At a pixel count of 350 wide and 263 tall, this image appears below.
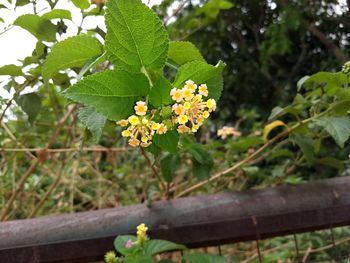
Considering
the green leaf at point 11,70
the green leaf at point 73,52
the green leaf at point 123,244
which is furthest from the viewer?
the green leaf at point 11,70

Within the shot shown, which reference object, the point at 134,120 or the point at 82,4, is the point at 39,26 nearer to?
the point at 82,4

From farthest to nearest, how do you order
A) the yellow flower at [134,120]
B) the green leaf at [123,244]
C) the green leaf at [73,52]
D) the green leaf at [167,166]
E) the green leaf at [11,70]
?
the green leaf at [167,166] < the green leaf at [11,70] < the green leaf at [123,244] < the green leaf at [73,52] < the yellow flower at [134,120]

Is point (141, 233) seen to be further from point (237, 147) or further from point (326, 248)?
point (326, 248)

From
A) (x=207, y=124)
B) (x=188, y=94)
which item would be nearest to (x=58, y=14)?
(x=188, y=94)

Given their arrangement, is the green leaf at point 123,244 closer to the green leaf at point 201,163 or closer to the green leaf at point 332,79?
the green leaf at point 201,163

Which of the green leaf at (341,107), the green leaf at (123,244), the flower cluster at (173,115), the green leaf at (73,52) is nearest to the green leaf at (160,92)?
the flower cluster at (173,115)

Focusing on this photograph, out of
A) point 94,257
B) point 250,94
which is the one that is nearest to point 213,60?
point 250,94
